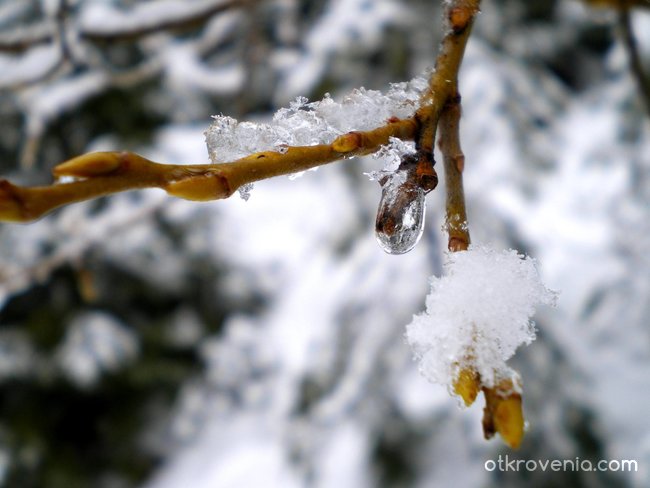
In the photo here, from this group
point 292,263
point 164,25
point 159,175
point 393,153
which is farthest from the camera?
point 292,263

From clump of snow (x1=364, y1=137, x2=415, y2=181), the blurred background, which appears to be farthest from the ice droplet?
the blurred background

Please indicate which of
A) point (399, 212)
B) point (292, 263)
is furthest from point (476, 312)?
point (292, 263)

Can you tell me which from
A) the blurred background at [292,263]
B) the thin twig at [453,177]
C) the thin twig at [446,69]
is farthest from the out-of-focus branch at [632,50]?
the thin twig at [453,177]

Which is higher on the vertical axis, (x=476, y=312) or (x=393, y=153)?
(x=393, y=153)

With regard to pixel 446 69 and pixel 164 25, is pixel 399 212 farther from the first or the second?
pixel 164 25

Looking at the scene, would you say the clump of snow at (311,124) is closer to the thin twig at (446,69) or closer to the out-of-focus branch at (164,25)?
the thin twig at (446,69)
